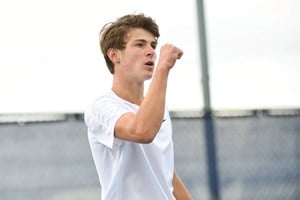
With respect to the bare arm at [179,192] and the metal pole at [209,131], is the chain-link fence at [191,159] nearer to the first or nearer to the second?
the metal pole at [209,131]

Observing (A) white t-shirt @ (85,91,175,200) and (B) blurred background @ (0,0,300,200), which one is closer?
(A) white t-shirt @ (85,91,175,200)

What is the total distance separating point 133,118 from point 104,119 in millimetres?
119

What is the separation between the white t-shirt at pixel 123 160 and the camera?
2.11 meters

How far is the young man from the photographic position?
1.98 metres

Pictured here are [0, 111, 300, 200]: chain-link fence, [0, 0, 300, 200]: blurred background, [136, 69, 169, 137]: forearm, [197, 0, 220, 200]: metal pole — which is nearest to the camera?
[136, 69, 169, 137]: forearm

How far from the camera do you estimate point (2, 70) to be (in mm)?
3318

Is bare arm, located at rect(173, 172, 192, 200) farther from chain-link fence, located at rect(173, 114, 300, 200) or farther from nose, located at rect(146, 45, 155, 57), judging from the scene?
chain-link fence, located at rect(173, 114, 300, 200)

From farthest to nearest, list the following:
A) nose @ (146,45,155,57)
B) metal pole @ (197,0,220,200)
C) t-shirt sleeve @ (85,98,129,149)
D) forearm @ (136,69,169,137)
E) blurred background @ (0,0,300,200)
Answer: metal pole @ (197,0,220,200)
blurred background @ (0,0,300,200)
nose @ (146,45,155,57)
t-shirt sleeve @ (85,98,129,149)
forearm @ (136,69,169,137)

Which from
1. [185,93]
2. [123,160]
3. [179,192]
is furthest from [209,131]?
[123,160]

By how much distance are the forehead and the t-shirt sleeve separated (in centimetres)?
22

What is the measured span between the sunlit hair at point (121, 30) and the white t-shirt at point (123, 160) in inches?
6.2

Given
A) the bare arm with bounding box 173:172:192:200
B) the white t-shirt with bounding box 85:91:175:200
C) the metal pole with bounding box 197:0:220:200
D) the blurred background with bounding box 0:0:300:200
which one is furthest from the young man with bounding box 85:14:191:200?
the metal pole with bounding box 197:0:220:200

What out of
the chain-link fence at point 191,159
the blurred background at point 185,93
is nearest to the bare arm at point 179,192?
the blurred background at point 185,93

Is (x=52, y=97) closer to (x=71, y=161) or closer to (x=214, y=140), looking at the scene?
(x=71, y=161)
